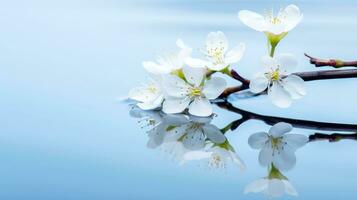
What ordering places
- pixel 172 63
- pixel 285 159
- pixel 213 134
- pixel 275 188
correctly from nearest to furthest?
pixel 275 188 → pixel 285 159 → pixel 213 134 → pixel 172 63

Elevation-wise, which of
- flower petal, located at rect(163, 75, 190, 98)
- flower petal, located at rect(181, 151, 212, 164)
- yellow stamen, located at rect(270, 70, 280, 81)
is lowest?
flower petal, located at rect(181, 151, 212, 164)

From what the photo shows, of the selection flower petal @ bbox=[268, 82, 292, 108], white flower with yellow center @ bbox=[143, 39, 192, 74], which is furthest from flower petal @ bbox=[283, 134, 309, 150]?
white flower with yellow center @ bbox=[143, 39, 192, 74]

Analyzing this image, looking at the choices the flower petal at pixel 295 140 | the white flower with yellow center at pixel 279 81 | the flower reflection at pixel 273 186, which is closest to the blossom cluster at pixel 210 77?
the white flower with yellow center at pixel 279 81

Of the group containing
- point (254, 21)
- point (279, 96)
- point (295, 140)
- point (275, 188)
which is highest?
point (254, 21)

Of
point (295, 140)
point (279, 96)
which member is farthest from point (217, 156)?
point (279, 96)

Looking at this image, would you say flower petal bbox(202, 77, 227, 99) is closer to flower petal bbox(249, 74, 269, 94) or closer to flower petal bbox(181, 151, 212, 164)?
flower petal bbox(249, 74, 269, 94)

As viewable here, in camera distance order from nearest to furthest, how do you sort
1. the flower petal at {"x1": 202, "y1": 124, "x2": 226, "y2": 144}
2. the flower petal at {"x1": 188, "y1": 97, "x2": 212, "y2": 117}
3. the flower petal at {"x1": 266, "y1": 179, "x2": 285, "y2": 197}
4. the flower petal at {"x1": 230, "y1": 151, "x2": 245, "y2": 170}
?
the flower petal at {"x1": 266, "y1": 179, "x2": 285, "y2": 197}, the flower petal at {"x1": 230, "y1": 151, "x2": 245, "y2": 170}, the flower petal at {"x1": 202, "y1": 124, "x2": 226, "y2": 144}, the flower petal at {"x1": 188, "y1": 97, "x2": 212, "y2": 117}

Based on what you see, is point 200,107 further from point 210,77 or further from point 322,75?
point 322,75

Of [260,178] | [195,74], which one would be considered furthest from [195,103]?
[260,178]

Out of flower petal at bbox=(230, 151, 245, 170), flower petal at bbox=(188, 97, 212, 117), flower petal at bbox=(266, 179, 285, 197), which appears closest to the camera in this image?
flower petal at bbox=(266, 179, 285, 197)
